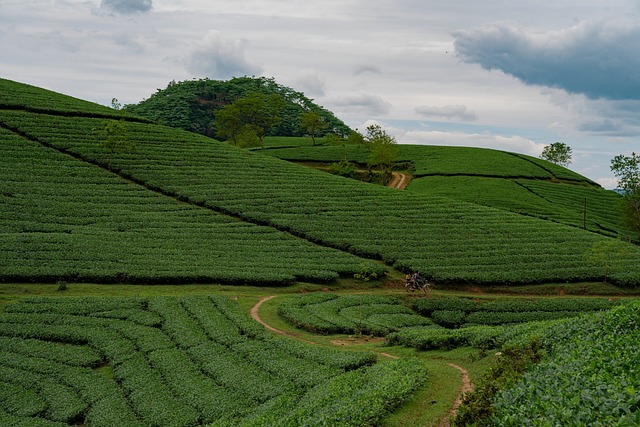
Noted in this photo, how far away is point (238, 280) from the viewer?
3544 centimetres

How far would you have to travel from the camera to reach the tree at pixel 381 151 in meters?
81.6

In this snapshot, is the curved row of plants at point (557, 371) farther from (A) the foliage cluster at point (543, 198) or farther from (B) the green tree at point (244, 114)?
(B) the green tree at point (244, 114)

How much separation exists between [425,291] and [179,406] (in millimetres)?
22016

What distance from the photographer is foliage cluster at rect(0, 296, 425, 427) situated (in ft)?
55.2

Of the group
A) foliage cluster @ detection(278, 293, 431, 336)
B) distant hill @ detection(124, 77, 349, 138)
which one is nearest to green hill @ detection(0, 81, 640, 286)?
foliage cluster @ detection(278, 293, 431, 336)

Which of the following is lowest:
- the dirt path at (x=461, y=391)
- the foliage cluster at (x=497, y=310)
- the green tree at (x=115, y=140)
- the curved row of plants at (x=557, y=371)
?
the foliage cluster at (x=497, y=310)

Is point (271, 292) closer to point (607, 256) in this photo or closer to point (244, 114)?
point (607, 256)

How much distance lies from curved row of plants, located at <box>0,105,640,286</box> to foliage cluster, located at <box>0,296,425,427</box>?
1953cm

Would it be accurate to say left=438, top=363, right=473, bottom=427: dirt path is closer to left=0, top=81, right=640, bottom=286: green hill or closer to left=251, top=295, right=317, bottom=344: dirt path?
left=251, top=295, right=317, bottom=344: dirt path

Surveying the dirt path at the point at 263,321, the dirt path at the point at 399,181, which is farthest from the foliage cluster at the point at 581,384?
the dirt path at the point at 399,181

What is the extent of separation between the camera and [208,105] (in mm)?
146750

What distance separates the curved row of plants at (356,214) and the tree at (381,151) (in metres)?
17.5

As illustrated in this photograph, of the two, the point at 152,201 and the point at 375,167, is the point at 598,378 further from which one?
the point at 375,167

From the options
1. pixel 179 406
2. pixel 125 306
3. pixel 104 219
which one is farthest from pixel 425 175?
pixel 179 406
